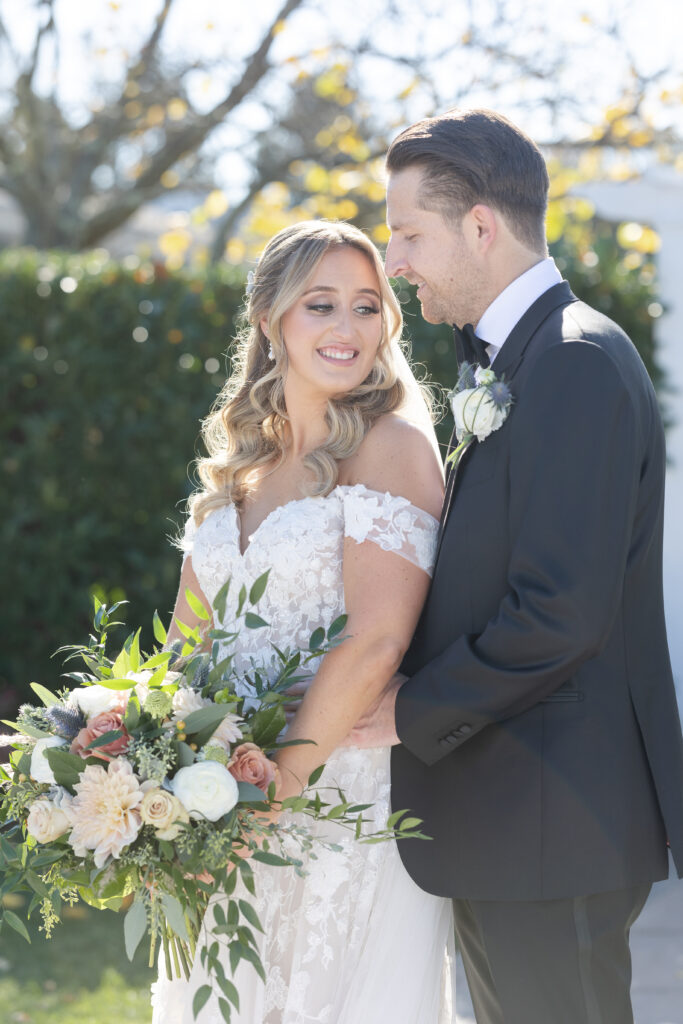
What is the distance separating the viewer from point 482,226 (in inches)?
103

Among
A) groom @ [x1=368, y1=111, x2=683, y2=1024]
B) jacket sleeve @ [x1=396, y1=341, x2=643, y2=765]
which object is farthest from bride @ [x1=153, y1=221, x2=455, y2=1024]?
jacket sleeve @ [x1=396, y1=341, x2=643, y2=765]

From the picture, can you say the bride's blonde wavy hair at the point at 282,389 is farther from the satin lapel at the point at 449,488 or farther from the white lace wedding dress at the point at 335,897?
the satin lapel at the point at 449,488

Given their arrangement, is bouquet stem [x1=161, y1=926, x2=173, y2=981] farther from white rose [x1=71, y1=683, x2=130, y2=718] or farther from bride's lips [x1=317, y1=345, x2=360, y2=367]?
bride's lips [x1=317, y1=345, x2=360, y2=367]

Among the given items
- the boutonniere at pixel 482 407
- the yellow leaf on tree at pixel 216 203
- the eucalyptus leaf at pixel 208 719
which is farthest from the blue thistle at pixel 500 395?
the yellow leaf on tree at pixel 216 203

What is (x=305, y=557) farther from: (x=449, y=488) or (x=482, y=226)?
(x=482, y=226)

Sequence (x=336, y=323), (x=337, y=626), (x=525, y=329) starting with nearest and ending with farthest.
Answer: (x=525, y=329) → (x=337, y=626) → (x=336, y=323)

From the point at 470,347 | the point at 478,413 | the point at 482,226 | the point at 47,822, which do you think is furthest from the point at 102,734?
the point at 482,226

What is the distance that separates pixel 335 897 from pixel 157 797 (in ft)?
2.63

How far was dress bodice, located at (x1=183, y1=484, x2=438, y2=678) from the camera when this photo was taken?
288cm

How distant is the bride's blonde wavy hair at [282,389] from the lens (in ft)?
10.3

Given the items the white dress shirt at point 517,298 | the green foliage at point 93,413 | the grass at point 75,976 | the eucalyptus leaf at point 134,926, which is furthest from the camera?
the green foliage at point 93,413

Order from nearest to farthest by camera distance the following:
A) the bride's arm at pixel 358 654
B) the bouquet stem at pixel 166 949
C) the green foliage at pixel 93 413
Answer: the bouquet stem at pixel 166 949, the bride's arm at pixel 358 654, the green foliage at pixel 93 413

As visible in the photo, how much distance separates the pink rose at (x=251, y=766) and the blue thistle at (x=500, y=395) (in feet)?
2.94

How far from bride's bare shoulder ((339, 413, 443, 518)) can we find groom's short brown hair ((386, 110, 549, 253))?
63 cm
